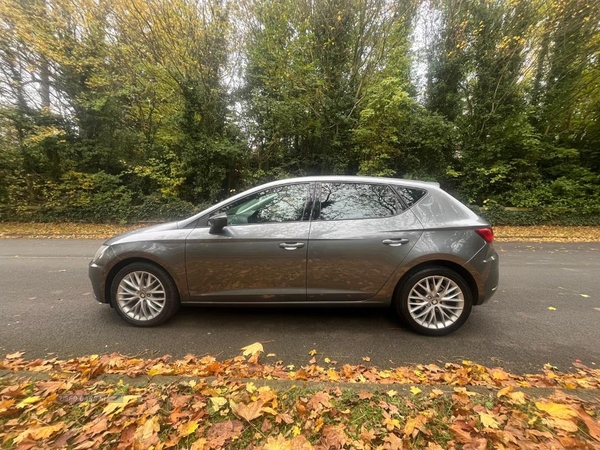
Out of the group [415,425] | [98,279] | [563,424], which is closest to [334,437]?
[415,425]

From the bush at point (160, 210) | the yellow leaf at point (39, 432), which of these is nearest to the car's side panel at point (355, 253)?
the yellow leaf at point (39, 432)

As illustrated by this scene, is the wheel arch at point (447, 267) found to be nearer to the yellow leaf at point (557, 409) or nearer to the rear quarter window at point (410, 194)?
the rear quarter window at point (410, 194)

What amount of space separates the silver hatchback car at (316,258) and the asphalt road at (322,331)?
30 cm

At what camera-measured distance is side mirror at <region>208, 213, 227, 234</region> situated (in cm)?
320

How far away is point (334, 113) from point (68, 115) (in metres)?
10.5

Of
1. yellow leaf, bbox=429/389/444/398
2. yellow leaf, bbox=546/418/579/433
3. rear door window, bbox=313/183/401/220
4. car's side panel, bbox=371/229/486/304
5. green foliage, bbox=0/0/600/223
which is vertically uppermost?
green foliage, bbox=0/0/600/223

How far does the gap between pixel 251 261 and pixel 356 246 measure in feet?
3.75

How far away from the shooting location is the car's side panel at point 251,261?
3227 millimetres

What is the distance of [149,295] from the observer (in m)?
3.41

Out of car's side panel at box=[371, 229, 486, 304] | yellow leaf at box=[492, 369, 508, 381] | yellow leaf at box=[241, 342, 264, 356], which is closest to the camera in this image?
yellow leaf at box=[492, 369, 508, 381]

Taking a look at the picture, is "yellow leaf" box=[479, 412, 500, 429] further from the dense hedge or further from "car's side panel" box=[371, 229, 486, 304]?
the dense hedge

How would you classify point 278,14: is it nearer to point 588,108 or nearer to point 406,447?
point 588,108

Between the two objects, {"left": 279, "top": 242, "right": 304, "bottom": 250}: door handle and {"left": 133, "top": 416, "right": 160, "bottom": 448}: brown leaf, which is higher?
{"left": 279, "top": 242, "right": 304, "bottom": 250}: door handle

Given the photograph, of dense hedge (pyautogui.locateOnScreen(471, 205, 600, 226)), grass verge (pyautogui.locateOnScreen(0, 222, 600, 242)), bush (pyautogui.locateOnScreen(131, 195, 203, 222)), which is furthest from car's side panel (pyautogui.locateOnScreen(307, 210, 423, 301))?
dense hedge (pyautogui.locateOnScreen(471, 205, 600, 226))
